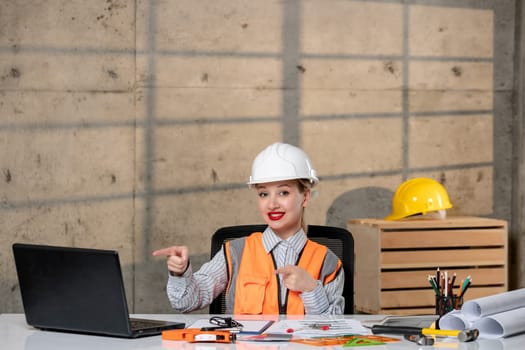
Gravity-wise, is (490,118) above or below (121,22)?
below

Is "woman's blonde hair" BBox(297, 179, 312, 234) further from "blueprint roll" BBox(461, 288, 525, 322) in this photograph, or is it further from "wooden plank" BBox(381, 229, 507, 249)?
"wooden plank" BBox(381, 229, 507, 249)

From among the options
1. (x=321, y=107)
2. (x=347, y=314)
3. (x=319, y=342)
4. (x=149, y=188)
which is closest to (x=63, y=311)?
(x=319, y=342)

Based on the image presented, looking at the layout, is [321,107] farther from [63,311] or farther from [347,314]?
[63,311]

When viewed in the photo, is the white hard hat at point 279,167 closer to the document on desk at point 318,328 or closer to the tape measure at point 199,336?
the document on desk at point 318,328

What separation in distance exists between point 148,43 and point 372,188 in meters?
1.71

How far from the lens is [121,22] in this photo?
518cm

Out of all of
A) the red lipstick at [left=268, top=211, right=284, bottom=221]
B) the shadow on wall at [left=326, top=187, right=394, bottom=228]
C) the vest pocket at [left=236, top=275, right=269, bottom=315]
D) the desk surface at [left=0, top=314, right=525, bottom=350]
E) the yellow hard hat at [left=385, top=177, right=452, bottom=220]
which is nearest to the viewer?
the desk surface at [left=0, top=314, right=525, bottom=350]

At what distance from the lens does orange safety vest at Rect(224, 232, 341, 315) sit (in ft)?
9.65

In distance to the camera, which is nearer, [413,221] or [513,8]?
[413,221]

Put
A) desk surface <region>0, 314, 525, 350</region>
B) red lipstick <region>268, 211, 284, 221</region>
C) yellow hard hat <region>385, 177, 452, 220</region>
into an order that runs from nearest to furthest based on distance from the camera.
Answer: desk surface <region>0, 314, 525, 350</region> → red lipstick <region>268, 211, 284, 221</region> → yellow hard hat <region>385, 177, 452, 220</region>

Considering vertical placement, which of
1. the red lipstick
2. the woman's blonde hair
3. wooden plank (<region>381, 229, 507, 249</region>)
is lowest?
wooden plank (<region>381, 229, 507, 249</region>)

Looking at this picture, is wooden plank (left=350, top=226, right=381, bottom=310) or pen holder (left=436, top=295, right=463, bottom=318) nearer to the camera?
pen holder (left=436, top=295, right=463, bottom=318)

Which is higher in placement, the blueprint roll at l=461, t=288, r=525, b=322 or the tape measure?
the blueprint roll at l=461, t=288, r=525, b=322

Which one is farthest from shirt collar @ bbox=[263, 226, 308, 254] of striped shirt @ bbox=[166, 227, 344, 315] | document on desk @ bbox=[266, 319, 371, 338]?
document on desk @ bbox=[266, 319, 371, 338]
